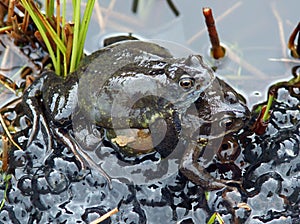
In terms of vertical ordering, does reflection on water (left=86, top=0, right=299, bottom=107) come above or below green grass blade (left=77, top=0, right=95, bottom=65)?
below

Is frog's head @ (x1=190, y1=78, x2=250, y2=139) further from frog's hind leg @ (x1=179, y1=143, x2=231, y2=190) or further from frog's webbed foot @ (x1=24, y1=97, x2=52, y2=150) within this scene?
frog's webbed foot @ (x1=24, y1=97, x2=52, y2=150)

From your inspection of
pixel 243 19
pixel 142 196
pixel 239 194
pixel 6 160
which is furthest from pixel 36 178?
pixel 243 19

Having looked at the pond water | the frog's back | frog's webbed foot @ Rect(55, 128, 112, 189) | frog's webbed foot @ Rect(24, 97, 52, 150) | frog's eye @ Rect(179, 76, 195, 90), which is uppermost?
the frog's back

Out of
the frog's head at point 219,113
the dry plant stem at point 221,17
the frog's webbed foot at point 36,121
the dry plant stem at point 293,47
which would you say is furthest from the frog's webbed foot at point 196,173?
the dry plant stem at point 293,47

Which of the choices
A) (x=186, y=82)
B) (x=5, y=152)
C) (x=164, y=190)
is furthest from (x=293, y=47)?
(x=5, y=152)

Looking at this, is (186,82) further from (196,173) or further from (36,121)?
(36,121)

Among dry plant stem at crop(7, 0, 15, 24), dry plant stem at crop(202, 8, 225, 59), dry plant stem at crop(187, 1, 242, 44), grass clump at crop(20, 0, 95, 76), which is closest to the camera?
grass clump at crop(20, 0, 95, 76)

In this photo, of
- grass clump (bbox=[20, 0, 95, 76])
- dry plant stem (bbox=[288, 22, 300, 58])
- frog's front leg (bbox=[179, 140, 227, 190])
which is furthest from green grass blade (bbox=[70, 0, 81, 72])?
dry plant stem (bbox=[288, 22, 300, 58])
